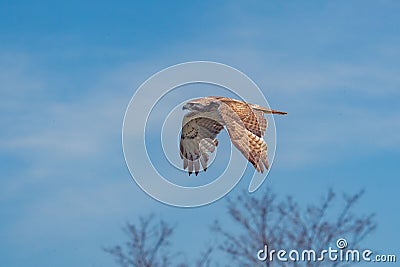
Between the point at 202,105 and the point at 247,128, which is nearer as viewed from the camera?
the point at 247,128

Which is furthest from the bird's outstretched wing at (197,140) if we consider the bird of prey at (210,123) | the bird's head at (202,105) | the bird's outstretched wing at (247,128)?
the bird's outstretched wing at (247,128)

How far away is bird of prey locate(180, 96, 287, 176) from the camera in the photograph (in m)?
10.7

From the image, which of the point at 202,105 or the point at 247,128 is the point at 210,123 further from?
the point at 247,128

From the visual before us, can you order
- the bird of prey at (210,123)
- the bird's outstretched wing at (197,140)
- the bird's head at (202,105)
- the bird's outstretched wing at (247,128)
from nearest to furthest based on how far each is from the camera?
the bird's outstretched wing at (247,128)
the bird of prey at (210,123)
the bird's head at (202,105)
the bird's outstretched wing at (197,140)

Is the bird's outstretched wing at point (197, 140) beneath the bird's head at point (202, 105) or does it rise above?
beneath

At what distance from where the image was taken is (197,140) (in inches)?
440

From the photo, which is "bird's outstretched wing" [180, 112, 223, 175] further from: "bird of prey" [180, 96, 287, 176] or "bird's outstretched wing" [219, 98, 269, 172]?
"bird's outstretched wing" [219, 98, 269, 172]

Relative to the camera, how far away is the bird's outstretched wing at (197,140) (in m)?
11.1

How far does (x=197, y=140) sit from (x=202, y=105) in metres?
0.48

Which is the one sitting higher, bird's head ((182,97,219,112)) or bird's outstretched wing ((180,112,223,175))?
bird's head ((182,97,219,112))

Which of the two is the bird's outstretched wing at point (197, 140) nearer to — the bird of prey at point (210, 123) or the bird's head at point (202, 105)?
the bird of prey at point (210, 123)

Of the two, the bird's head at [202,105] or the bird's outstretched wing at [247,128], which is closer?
the bird's outstretched wing at [247,128]

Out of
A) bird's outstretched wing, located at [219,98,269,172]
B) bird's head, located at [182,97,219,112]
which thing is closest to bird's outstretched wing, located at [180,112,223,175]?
bird's head, located at [182,97,219,112]

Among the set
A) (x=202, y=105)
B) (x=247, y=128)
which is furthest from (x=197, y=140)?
(x=247, y=128)
